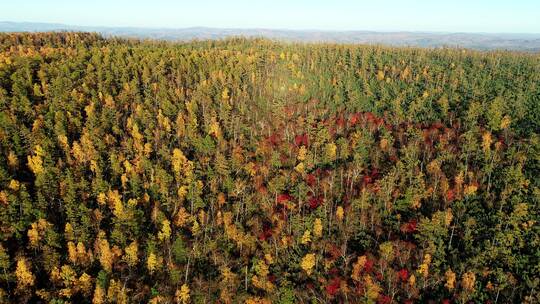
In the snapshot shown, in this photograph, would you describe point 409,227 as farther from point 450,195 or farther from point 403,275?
point 450,195

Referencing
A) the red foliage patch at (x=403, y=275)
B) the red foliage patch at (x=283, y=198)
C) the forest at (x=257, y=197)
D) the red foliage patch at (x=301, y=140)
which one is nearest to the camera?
the forest at (x=257, y=197)

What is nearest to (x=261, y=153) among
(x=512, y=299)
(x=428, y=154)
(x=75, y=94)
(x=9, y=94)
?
(x=428, y=154)

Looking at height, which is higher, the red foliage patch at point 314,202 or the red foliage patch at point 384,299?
the red foliage patch at point 314,202

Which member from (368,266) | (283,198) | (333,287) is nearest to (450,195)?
(368,266)

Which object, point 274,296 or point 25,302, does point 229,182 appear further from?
point 25,302

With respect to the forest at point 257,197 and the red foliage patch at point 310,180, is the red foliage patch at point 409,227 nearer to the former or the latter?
the forest at point 257,197

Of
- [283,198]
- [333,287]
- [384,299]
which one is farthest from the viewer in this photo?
[283,198]

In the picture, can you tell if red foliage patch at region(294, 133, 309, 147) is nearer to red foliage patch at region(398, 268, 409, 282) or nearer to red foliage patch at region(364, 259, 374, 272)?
red foliage patch at region(364, 259, 374, 272)

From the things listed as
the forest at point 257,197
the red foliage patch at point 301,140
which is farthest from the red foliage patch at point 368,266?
the red foliage patch at point 301,140
